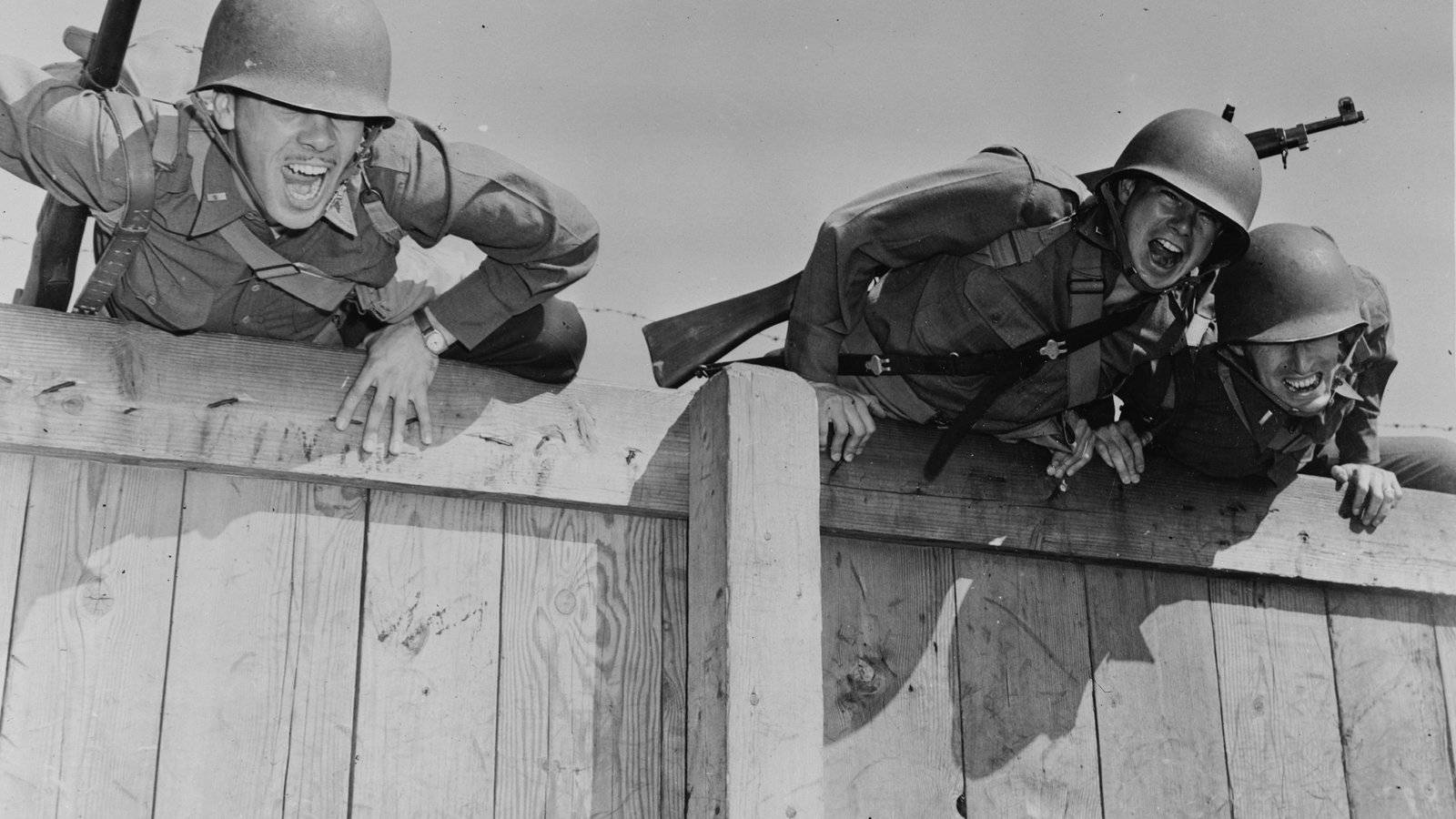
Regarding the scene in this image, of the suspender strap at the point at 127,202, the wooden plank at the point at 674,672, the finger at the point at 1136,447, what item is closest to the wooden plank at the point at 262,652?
the suspender strap at the point at 127,202

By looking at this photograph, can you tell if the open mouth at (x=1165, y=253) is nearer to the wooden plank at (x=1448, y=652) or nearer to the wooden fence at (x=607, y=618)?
the wooden fence at (x=607, y=618)

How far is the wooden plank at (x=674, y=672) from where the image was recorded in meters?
3.72

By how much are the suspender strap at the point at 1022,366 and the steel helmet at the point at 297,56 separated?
1684 millimetres

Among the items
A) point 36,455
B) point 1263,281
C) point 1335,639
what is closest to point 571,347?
point 36,455

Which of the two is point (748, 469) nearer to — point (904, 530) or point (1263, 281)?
point (904, 530)

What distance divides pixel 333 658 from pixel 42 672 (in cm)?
59

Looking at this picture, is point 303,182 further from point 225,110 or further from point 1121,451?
point 1121,451

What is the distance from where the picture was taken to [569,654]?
3766mm

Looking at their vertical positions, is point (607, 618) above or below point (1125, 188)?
below

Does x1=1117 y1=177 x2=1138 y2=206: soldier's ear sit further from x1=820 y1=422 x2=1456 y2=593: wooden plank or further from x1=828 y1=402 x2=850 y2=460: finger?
x1=828 y1=402 x2=850 y2=460: finger

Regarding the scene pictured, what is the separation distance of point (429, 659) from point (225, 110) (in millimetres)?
1308

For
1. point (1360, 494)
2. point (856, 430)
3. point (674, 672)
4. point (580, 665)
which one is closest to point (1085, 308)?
point (856, 430)

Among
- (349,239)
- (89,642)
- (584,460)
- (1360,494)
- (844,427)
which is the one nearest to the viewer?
(89,642)

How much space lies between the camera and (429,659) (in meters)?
3.62
